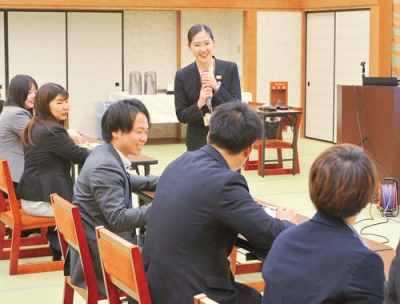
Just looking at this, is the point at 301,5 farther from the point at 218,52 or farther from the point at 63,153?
the point at 63,153

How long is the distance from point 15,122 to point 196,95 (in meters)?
1.43

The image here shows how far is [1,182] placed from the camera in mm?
4574

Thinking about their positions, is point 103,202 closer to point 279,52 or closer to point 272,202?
point 272,202

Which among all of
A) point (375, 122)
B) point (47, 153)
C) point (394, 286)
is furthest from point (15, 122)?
point (394, 286)

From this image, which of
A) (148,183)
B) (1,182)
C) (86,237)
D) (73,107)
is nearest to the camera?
(86,237)

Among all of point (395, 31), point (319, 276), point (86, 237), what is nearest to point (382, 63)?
point (395, 31)

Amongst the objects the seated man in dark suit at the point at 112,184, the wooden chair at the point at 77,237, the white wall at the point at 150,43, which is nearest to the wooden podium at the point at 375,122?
the seated man in dark suit at the point at 112,184

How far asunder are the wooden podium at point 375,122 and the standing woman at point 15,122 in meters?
3.33

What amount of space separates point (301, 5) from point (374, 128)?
17.8 feet

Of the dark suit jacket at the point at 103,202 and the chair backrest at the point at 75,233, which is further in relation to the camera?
the dark suit jacket at the point at 103,202

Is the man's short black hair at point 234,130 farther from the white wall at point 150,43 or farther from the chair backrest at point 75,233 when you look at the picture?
the white wall at point 150,43

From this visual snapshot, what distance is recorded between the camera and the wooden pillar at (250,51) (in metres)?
11.9

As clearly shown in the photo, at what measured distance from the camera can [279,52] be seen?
482 inches

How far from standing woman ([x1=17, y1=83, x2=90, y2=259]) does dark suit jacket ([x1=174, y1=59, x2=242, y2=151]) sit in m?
0.70
